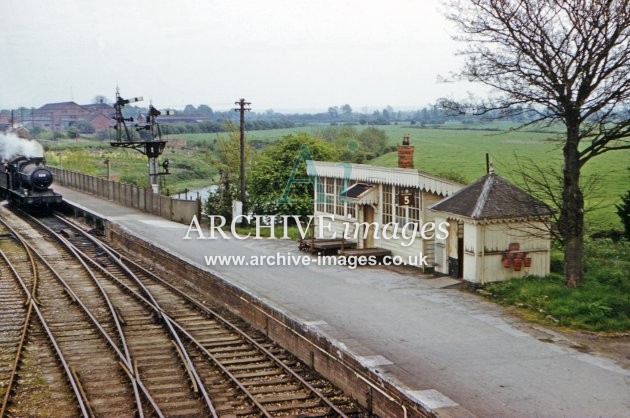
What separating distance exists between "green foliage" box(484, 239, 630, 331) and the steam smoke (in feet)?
98.5

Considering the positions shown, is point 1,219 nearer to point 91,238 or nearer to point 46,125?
point 91,238

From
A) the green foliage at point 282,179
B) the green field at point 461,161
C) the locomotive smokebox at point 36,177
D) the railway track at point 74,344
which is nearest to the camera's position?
the railway track at point 74,344

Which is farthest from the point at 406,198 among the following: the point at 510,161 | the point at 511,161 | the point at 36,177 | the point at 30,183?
the point at 510,161

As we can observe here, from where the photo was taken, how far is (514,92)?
1659 cm

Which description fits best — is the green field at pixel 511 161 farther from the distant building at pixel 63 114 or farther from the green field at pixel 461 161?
the distant building at pixel 63 114

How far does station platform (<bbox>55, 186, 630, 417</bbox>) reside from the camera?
10.4m

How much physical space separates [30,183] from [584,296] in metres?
28.3

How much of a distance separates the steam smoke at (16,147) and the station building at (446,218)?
2143 cm

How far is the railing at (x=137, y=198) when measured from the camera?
31547 millimetres

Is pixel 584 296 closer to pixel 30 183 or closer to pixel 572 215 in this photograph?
pixel 572 215

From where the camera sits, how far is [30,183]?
35.6 metres

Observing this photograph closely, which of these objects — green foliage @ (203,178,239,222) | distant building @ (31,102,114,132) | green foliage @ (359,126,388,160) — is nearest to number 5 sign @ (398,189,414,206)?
green foliage @ (203,178,239,222)

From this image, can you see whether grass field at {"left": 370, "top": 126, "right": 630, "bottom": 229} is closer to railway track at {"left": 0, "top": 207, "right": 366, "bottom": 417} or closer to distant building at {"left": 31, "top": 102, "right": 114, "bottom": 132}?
railway track at {"left": 0, "top": 207, "right": 366, "bottom": 417}

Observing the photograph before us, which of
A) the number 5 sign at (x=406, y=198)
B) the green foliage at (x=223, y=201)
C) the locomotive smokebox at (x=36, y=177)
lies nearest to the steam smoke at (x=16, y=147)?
the locomotive smokebox at (x=36, y=177)
